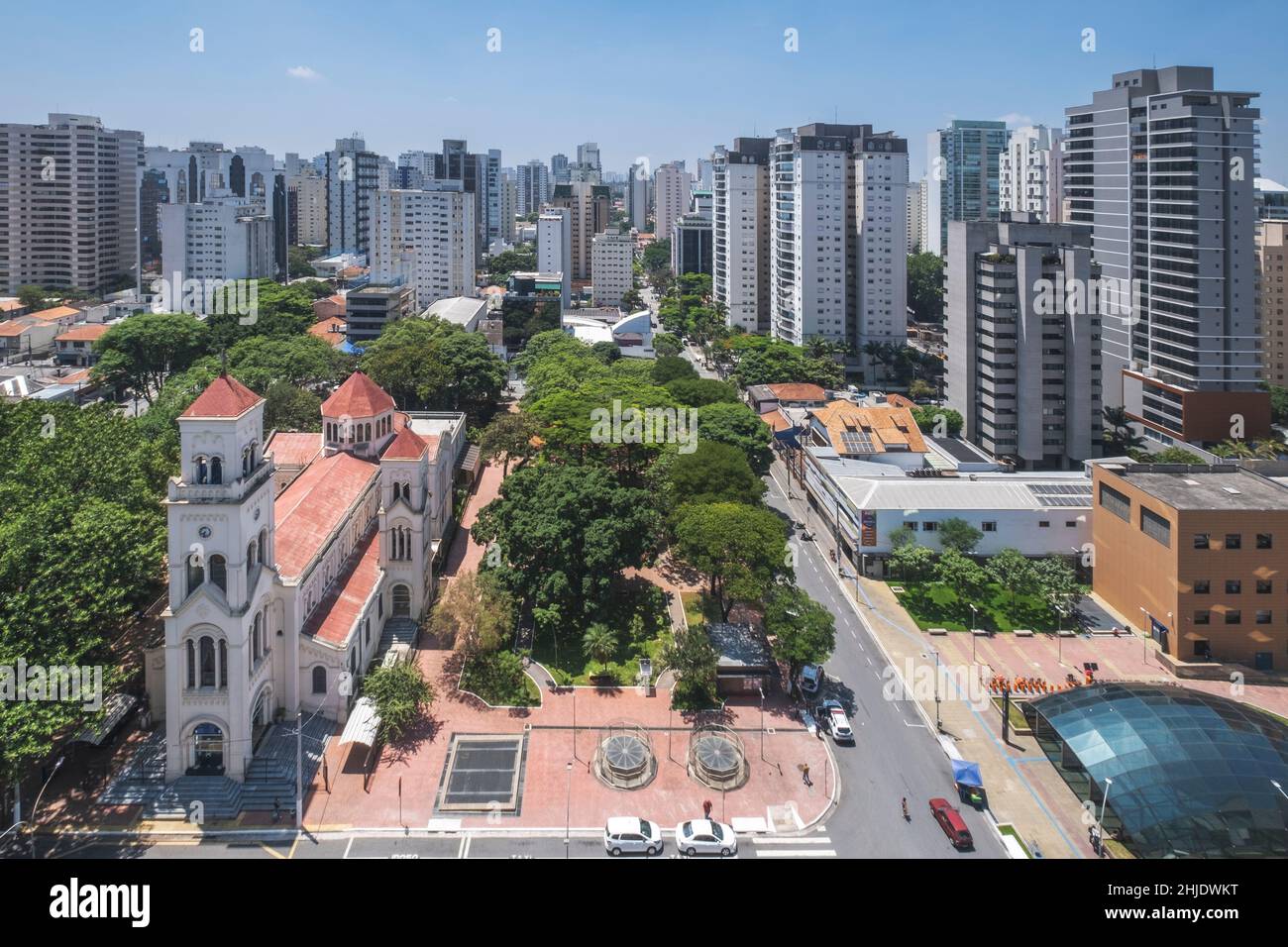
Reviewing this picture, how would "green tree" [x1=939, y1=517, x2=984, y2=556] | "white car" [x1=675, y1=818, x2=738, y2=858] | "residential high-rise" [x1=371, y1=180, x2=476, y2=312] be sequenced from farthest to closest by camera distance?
"residential high-rise" [x1=371, y1=180, x2=476, y2=312], "green tree" [x1=939, y1=517, x2=984, y2=556], "white car" [x1=675, y1=818, x2=738, y2=858]

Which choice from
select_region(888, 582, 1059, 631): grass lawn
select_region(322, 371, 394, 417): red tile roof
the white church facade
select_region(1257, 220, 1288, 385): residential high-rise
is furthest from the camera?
select_region(1257, 220, 1288, 385): residential high-rise

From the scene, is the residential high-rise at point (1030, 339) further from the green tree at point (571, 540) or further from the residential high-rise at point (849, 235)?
the green tree at point (571, 540)

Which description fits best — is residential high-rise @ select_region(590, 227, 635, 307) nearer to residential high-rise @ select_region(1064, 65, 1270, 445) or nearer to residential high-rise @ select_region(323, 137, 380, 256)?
residential high-rise @ select_region(323, 137, 380, 256)

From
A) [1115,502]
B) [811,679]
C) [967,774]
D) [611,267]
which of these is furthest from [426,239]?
[967,774]

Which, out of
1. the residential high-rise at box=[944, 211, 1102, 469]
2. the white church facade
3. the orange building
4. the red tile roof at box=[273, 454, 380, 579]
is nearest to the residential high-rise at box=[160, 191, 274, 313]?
the red tile roof at box=[273, 454, 380, 579]
